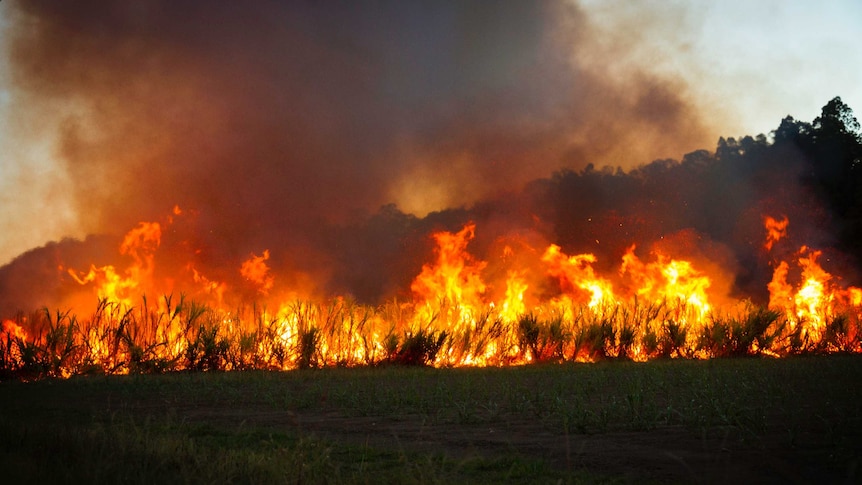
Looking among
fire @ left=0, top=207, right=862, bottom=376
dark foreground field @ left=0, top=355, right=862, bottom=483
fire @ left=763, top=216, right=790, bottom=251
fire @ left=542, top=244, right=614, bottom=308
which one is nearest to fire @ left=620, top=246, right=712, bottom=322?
fire @ left=0, top=207, right=862, bottom=376

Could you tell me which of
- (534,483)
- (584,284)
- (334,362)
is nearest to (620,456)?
(534,483)

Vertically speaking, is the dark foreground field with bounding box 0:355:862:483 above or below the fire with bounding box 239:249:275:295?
below

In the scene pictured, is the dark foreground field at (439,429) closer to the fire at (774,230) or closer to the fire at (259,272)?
the fire at (259,272)

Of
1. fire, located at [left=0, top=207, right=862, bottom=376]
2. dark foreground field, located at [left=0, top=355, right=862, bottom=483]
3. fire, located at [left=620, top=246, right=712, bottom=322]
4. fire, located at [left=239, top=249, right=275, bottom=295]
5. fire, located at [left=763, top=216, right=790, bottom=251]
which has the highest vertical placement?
fire, located at [left=763, top=216, right=790, bottom=251]

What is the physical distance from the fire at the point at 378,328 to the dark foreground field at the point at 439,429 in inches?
85.3

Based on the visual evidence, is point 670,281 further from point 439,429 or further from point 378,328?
point 439,429

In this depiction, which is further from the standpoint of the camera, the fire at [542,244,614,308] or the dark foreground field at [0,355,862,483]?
the fire at [542,244,614,308]

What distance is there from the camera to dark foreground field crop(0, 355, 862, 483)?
206 inches

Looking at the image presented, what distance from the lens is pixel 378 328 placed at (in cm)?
1573

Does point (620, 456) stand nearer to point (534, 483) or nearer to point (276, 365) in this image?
point (534, 483)

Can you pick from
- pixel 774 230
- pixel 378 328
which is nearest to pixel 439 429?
pixel 378 328

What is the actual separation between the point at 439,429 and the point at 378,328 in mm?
8471

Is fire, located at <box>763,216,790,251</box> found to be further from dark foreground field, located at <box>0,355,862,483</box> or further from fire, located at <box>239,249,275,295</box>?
fire, located at <box>239,249,275,295</box>

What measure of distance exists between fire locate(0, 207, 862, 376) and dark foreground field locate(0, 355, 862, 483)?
2166mm
